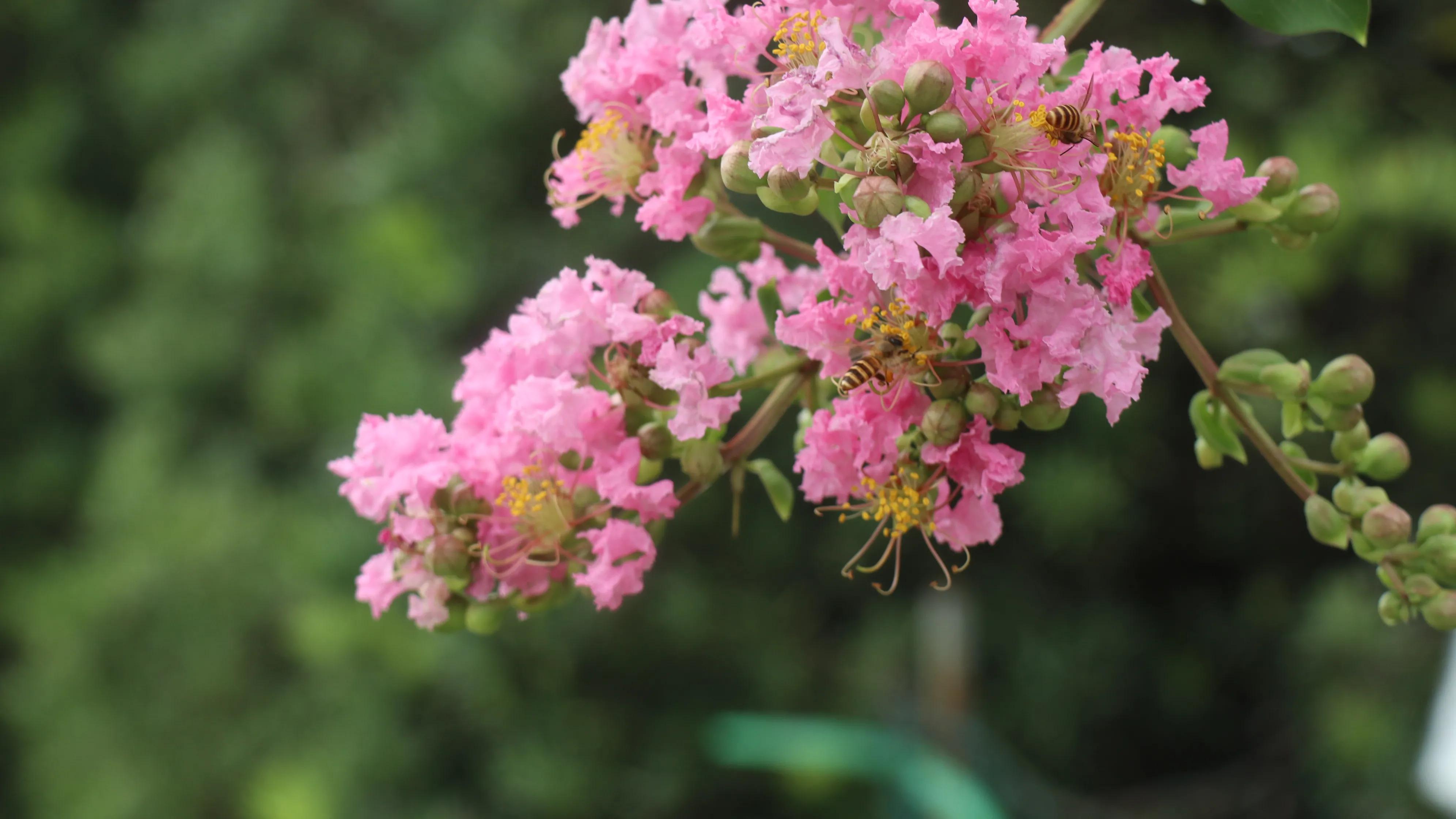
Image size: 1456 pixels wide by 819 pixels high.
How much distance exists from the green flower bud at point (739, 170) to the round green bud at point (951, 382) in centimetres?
9

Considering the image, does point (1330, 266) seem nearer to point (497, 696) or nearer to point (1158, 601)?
point (1158, 601)

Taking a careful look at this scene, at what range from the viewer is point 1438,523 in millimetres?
499

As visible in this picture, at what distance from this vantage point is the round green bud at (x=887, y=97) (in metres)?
0.36

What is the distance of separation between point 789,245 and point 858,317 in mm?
111

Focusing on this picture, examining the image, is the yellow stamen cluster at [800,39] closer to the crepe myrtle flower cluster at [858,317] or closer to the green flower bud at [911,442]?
the crepe myrtle flower cluster at [858,317]

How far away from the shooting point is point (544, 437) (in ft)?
1.49

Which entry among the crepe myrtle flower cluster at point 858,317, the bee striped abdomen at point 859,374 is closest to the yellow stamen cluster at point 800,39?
the crepe myrtle flower cluster at point 858,317

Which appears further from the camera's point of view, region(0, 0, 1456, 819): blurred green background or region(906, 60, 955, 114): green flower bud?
region(0, 0, 1456, 819): blurred green background

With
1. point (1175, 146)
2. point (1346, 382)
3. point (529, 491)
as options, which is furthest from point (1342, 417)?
point (529, 491)

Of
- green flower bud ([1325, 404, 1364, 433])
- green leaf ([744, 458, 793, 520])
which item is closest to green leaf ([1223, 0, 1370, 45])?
green flower bud ([1325, 404, 1364, 433])

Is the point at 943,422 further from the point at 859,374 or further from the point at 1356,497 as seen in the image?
the point at 1356,497

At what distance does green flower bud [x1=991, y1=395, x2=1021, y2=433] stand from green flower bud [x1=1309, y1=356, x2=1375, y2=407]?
156 millimetres

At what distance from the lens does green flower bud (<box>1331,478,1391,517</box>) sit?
0.51 m

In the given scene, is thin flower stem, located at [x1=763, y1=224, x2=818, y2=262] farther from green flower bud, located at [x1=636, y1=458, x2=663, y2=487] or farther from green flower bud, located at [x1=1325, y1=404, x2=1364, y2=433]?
green flower bud, located at [x1=1325, y1=404, x2=1364, y2=433]
